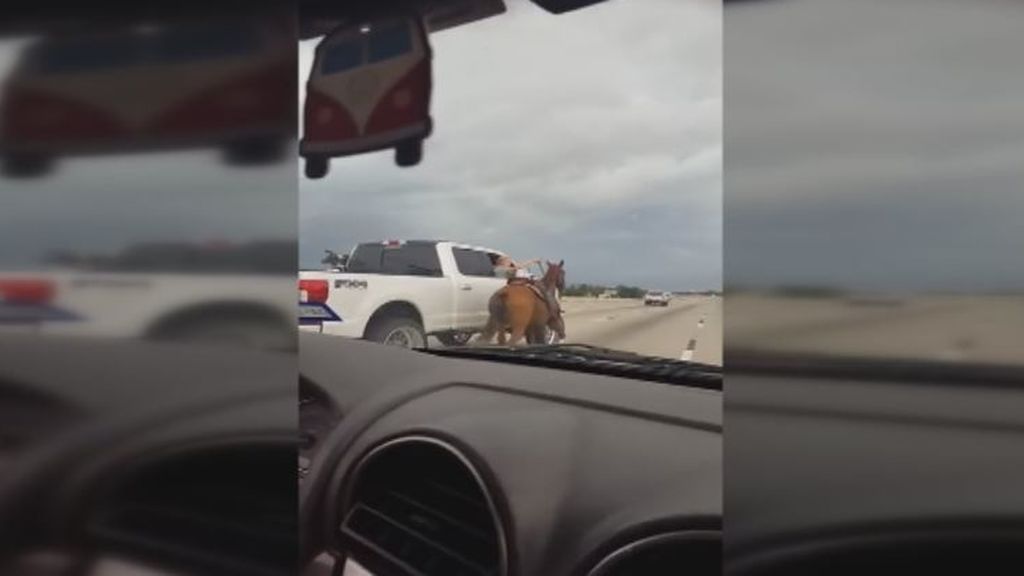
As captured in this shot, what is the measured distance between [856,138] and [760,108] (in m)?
0.11

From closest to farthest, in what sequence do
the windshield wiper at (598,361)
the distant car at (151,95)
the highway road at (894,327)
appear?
the highway road at (894,327) → the windshield wiper at (598,361) → the distant car at (151,95)

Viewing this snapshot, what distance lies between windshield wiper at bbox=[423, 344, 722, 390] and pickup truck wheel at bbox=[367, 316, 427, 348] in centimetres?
5

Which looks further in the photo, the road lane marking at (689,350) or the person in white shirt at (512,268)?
the person in white shirt at (512,268)

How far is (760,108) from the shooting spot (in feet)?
3.08

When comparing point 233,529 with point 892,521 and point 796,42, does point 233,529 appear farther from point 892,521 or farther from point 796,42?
point 796,42

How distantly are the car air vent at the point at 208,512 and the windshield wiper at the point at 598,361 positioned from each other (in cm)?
36

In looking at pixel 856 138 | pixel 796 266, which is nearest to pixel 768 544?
pixel 796 266

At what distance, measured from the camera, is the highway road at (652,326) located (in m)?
1.05

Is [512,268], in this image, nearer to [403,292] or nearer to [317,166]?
[403,292]

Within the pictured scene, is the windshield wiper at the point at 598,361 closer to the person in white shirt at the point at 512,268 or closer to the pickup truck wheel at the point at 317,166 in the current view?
the person in white shirt at the point at 512,268

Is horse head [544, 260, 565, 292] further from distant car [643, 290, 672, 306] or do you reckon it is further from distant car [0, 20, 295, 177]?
distant car [0, 20, 295, 177]

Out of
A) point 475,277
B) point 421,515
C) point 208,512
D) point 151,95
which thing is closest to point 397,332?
point 475,277

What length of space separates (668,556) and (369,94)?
0.84 m

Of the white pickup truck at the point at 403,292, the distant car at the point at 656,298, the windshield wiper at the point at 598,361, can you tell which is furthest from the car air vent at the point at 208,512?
the distant car at the point at 656,298
